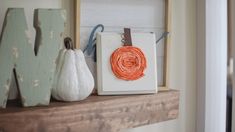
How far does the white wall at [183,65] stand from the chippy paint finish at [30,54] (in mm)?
548

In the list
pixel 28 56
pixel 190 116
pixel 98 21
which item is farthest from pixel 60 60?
pixel 190 116

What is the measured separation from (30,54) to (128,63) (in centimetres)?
35

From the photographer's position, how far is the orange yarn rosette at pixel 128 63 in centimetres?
100

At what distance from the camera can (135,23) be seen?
111cm

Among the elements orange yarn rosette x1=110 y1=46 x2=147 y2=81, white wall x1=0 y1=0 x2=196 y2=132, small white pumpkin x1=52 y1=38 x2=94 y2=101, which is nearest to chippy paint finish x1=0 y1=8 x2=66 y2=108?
small white pumpkin x1=52 y1=38 x2=94 y2=101

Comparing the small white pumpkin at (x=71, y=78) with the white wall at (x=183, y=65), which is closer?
the small white pumpkin at (x=71, y=78)

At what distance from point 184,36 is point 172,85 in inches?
8.5

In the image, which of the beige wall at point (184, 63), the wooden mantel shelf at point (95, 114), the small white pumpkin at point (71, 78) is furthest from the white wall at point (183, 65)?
the small white pumpkin at point (71, 78)

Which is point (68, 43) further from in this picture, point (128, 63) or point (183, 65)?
point (183, 65)

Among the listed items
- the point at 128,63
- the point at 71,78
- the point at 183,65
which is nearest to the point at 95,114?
the point at 71,78

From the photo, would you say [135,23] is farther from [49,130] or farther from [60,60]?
[49,130]

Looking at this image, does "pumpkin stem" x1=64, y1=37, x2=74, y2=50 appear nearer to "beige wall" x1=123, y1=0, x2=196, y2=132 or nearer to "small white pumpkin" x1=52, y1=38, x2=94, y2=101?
"small white pumpkin" x1=52, y1=38, x2=94, y2=101

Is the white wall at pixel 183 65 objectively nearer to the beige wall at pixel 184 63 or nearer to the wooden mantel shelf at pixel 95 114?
the beige wall at pixel 184 63

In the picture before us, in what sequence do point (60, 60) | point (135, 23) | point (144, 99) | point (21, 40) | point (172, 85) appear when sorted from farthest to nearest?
point (172, 85) → point (135, 23) → point (144, 99) → point (60, 60) → point (21, 40)
